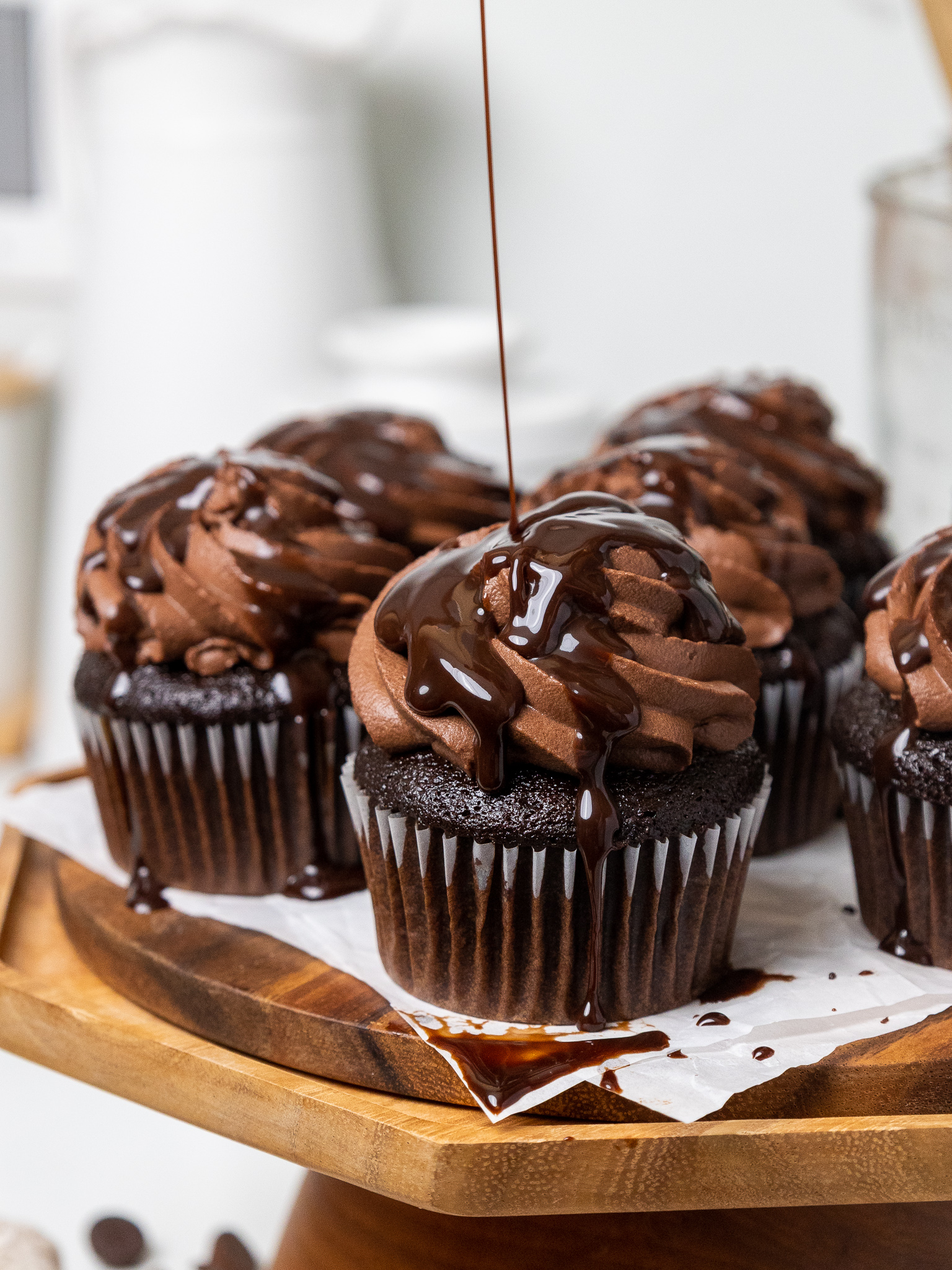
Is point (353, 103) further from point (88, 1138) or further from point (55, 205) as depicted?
point (88, 1138)

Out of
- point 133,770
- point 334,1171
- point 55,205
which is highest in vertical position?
point 55,205

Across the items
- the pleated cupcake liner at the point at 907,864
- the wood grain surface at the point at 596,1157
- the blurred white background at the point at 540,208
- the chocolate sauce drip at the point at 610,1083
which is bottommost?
the wood grain surface at the point at 596,1157

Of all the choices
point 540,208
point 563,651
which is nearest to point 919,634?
point 563,651

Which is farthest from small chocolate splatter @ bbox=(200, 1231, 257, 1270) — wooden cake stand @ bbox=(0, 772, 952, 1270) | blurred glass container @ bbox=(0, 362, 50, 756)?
blurred glass container @ bbox=(0, 362, 50, 756)

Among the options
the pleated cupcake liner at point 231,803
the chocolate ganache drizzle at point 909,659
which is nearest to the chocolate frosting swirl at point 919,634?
the chocolate ganache drizzle at point 909,659

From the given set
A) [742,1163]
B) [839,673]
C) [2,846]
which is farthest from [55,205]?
[742,1163]

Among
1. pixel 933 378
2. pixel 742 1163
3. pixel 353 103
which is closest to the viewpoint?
pixel 742 1163

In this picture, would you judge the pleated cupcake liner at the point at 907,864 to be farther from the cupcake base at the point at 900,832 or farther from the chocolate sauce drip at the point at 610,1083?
the chocolate sauce drip at the point at 610,1083

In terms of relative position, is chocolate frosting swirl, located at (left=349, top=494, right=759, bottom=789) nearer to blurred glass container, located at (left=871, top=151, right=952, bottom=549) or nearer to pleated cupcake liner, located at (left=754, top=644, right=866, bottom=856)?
pleated cupcake liner, located at (left=754, top=644, right=866, bottom=856)
